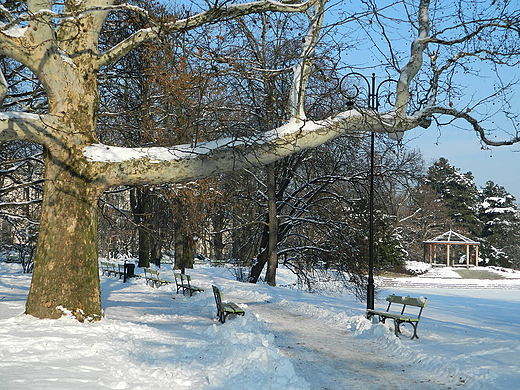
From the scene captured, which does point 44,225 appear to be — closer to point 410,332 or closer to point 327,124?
point 327,124

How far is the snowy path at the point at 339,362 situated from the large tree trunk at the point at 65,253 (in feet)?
12.4

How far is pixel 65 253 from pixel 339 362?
5153 mm

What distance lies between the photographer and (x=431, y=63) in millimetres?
11000

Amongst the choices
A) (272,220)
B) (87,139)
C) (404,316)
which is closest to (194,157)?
(87,139)

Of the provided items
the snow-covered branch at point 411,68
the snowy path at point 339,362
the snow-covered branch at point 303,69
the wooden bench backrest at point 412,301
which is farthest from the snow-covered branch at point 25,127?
the wooden bench backrest at point 412,301

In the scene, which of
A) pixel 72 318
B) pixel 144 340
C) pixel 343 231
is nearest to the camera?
pixel 144 340

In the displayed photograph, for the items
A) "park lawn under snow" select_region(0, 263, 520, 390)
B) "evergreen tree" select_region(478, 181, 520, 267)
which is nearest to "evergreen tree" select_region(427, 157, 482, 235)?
"evergreen tree" select_region(478, 181, 520, 267)

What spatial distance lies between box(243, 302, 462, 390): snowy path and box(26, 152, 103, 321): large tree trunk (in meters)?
3.77

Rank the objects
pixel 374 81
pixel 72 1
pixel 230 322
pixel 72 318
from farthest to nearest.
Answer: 1. pixel 374 81
2. pixel 230 322
3. pixel 72 1
4. pixel 72 318

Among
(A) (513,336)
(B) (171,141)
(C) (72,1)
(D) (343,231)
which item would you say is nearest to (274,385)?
(C) (72,1)

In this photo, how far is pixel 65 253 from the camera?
9031 millimetres

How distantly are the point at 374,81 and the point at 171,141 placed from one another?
6.18m

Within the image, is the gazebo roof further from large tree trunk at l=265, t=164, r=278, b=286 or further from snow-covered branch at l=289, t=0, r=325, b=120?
snow-covered branch at l=289, t=0, r=325, b=120

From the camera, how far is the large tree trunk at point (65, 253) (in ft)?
29.2
